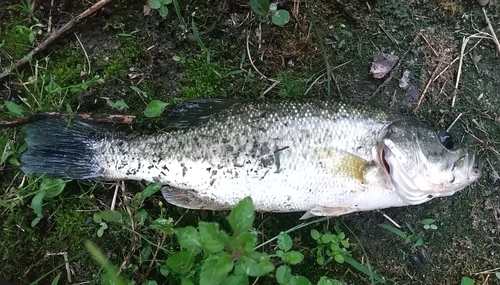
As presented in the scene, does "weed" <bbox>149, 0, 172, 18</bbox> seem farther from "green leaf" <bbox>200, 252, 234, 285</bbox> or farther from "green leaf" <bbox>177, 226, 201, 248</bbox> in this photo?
"green leaf" <bbox>200, 252, 234, 285</bbox>

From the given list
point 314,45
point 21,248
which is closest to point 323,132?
point 314,45

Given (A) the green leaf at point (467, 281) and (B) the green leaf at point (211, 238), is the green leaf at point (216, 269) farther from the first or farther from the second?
(A) the green leaf at point (467, 281)

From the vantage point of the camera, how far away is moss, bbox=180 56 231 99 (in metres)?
3.44

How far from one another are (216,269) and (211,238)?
16 cm

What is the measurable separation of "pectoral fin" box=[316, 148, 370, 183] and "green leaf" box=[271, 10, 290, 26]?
0.93 m

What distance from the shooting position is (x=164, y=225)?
305 cm

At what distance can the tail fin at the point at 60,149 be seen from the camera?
3154mm

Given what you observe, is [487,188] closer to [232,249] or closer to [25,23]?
[232,249]

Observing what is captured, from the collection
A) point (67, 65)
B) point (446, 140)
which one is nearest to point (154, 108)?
point (67, 65)

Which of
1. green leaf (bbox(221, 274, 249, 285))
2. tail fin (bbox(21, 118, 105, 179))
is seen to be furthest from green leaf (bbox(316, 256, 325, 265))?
tail fin (bbox(21, 118, 105, 179))

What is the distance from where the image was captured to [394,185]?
A: 3.04 meters

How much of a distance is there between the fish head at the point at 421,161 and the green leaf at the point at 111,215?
1.58m

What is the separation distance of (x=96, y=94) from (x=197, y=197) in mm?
1029

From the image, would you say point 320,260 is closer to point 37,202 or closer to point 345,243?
point 345,243
